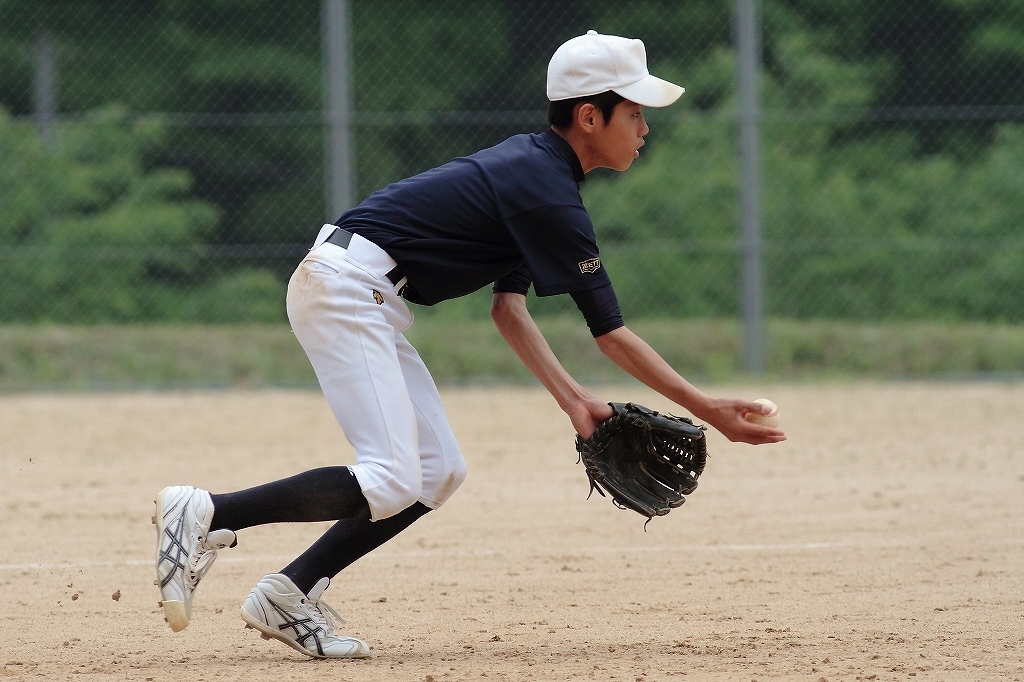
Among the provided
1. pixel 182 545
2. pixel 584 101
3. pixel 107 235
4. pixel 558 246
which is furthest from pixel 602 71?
pixel 107 235

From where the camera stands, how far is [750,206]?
11727mm

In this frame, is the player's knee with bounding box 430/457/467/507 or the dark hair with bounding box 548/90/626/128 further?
the player's knee with bounding box 430/457/467/507

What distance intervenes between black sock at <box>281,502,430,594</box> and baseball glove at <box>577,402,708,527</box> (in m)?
0.52

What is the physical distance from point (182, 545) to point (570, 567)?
189 cm

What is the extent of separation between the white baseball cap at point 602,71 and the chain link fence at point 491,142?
27.9ft

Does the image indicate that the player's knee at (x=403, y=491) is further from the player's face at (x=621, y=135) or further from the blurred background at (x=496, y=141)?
the blurred background at (x=496, y=141)

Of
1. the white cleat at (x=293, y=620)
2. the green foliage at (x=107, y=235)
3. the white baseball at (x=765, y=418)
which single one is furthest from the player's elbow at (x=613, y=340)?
the green foliage at (x=107, y=235)

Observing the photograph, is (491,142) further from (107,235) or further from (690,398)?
(690,398)

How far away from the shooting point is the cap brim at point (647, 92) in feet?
11.1

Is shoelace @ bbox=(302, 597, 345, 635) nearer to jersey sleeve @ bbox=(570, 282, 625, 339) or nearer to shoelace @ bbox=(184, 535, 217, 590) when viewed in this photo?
shoelace @ bbox=(184, 535, 217, 590)

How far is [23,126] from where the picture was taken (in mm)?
12930

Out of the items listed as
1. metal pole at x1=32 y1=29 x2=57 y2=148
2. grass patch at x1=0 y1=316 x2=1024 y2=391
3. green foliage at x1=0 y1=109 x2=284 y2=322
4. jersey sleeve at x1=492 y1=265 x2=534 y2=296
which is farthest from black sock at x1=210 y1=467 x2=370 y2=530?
metal pole at x1=32 y1=29 x2=57 y2=148

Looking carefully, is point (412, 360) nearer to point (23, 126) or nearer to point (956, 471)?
point (956, 471)

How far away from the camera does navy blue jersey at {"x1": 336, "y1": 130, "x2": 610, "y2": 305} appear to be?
3.28m
